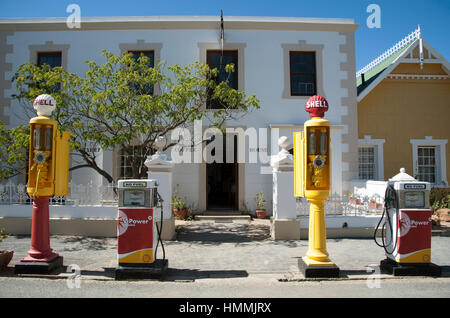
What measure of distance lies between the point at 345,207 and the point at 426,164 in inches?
258

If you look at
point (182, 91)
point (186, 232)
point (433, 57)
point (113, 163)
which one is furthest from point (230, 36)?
point (433, 57)

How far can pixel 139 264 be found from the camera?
17.4 feet

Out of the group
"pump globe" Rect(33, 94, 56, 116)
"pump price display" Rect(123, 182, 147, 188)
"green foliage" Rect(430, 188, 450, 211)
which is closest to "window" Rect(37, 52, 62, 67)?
"pump globe" Rect(33, 94, 56, 116)

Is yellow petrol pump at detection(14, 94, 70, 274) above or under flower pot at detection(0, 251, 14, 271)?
above

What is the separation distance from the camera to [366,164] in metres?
12.7

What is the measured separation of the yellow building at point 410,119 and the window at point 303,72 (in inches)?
84.4

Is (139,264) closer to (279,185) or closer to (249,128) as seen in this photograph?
(279,185)

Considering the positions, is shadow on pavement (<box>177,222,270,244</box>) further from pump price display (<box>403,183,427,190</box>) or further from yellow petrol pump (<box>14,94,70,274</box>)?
pump price display (<box>403,183,427,190</box>)

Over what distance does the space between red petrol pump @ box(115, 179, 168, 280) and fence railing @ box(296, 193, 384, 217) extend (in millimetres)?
4396

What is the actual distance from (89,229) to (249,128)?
610 cm

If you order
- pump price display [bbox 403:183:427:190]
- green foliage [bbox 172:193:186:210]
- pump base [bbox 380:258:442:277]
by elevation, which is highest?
pump price display [bbox 403:183:427:190]

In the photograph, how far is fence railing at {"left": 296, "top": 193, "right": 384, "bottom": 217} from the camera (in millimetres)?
8508

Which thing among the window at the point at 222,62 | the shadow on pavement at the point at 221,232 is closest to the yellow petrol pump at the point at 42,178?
the shadow on pavement at the point at 221,232
